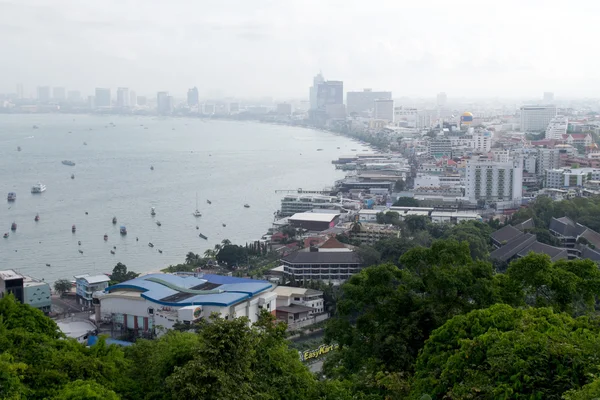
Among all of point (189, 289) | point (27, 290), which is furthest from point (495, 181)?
point (27, 290)

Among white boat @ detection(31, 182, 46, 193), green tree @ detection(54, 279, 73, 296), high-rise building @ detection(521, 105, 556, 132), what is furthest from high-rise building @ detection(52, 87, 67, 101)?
green tree @ detection(54, 279, 73, 296)

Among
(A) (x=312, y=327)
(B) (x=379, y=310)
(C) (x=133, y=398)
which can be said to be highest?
(B) (x=379, y=310)

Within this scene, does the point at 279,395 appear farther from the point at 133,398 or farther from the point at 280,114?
the point at 280,114

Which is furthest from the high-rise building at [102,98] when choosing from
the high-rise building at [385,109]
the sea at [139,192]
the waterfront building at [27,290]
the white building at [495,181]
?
the waterfront building at [27,290]

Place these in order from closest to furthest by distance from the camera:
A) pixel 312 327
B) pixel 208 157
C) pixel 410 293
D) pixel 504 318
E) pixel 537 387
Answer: pixel 537 387, pixel 504 318, pixel 410 293, pixel 312 327, pixel 208 157

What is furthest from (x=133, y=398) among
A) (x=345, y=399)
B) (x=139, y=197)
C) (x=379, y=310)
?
(x=139, y=197)

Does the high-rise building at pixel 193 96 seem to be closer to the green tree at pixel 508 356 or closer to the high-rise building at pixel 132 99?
the high-rise building at pixel 132 99

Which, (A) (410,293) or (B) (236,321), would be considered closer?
(B) (236,321)
